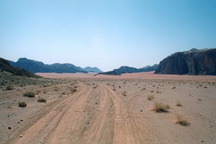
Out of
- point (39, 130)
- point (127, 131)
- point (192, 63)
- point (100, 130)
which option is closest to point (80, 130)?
point (100, 130)

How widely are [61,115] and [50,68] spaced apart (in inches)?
7563

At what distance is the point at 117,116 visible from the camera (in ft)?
28.4

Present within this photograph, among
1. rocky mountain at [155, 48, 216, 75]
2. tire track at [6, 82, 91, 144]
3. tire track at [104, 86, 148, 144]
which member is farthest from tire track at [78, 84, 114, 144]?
rocky mountain at [155, 48, 216, 75]

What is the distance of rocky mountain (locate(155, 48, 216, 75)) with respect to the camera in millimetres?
89394

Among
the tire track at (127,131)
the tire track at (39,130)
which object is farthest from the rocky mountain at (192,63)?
the tire track at (39,130)

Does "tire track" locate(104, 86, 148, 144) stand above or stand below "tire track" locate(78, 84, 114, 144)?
below

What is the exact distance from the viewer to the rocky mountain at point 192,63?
8939 cm

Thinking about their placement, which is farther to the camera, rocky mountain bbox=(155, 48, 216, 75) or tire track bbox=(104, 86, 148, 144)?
rocky mountain bbox=(155, 48, 216, 75)

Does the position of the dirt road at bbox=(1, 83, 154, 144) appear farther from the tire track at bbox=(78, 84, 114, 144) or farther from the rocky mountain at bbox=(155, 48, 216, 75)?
the rocky mountain at bbox=(155, 48, 216, 75)

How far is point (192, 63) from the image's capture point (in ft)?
321

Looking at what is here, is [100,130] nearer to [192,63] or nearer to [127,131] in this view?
[127,131]

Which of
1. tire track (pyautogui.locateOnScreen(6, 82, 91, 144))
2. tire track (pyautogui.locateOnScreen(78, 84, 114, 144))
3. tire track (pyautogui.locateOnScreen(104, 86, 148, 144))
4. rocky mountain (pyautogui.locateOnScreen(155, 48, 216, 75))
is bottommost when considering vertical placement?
tire track (pyautogui.locateOnScreen(104, 86, 148, 144))

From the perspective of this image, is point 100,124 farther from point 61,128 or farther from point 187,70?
point 187,70

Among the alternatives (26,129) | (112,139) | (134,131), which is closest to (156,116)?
(134,131)
